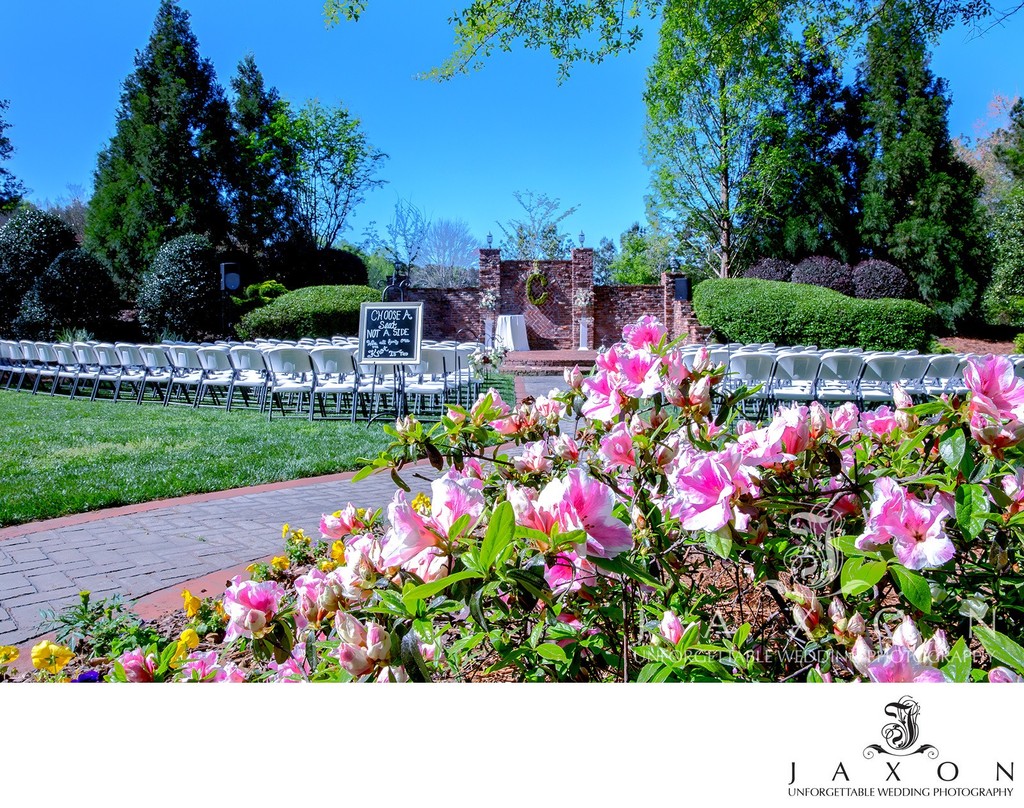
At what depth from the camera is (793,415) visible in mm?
933

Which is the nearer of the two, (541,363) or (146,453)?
(146,453)

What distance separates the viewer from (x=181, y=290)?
1469 cm

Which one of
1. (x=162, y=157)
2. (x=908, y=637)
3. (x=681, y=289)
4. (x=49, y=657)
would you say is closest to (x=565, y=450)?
(x=908, y=637)

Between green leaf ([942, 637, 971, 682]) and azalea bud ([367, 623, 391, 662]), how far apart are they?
0.58 metres

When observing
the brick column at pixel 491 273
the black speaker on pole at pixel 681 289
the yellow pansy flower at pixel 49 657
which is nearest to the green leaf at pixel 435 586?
the yellow pansy flower at pixel 49 657

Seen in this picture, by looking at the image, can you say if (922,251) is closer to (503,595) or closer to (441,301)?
(441,301)

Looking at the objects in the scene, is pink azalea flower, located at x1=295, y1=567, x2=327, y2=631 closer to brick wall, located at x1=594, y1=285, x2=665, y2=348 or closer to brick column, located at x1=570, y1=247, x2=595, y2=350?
brick column, located at x1=570, y1=247, x2=595, y2=350

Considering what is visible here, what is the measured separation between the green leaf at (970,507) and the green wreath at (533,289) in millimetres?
18920

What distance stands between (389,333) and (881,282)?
1461 centimetres

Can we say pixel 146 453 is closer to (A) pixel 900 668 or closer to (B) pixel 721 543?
(B) pixel 721 543

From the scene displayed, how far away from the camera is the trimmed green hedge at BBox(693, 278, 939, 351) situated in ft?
45.4

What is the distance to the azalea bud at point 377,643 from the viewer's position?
0.77 m

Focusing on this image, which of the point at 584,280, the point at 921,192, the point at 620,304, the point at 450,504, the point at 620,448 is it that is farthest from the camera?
the point at 620,304
